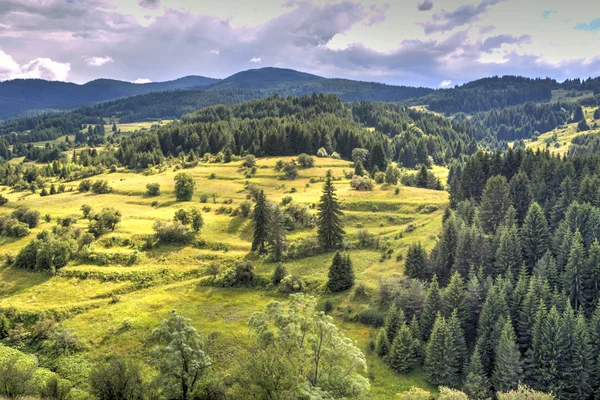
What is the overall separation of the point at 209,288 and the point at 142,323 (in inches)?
602

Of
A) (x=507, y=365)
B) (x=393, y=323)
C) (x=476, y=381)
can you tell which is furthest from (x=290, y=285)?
(x=507, y=365)

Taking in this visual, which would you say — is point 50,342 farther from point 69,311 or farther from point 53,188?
point 53,188

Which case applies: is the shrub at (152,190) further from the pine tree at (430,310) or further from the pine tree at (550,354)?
the pine tree at (550,354)

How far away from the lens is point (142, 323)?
203 ft

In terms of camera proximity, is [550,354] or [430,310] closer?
[550,354]

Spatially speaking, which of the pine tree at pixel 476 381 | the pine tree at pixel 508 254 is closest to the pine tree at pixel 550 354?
the pine tree at pixel 476 381

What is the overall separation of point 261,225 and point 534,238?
54260mm

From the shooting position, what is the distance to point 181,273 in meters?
78.9

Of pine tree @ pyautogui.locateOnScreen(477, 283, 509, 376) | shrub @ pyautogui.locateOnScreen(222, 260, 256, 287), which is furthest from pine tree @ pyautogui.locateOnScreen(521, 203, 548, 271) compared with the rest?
shrub @ pyautogui.locateOnScreen(222, 260, 256, 287)

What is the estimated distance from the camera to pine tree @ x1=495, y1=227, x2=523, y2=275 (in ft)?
221

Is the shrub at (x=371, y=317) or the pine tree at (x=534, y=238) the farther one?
the pine tree at (x=534, y=238)

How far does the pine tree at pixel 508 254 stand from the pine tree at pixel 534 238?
5379 mm

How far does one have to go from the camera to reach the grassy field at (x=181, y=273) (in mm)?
59406

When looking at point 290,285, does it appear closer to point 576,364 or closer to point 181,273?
point 181,273
